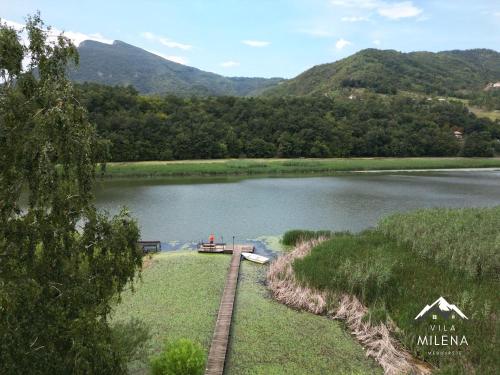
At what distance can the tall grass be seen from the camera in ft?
60.6

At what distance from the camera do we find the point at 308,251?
23.5 meters

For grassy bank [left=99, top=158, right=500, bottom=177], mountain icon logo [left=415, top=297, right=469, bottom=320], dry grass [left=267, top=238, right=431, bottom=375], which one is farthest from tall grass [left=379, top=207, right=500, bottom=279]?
grassy bank [left=99, top=158, right=500, bottom=177]

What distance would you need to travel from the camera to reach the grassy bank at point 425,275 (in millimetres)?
12812

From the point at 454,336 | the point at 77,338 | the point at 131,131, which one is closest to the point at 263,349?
the point at 454,336

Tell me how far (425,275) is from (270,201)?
29349 mm

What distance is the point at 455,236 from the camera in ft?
71.1

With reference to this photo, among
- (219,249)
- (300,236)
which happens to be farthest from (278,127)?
(219,249)

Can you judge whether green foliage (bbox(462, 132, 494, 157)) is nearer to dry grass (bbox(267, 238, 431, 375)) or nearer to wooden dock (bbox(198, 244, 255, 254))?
wooden dock (bbox(198, 244, 255, 254))

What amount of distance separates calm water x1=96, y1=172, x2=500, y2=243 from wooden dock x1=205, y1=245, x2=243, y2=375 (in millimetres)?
10849

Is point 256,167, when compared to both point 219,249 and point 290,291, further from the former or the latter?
point 290,291

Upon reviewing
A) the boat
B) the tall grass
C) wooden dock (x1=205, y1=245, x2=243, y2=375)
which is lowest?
the boat

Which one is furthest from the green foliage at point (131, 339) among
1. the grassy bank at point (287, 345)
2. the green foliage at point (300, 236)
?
the green foliage at point (300, 236)

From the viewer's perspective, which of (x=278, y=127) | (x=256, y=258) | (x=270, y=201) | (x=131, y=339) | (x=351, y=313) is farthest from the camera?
(x=278, y=127)

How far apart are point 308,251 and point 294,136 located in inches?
3430
